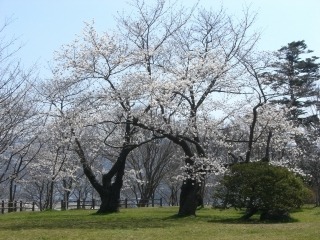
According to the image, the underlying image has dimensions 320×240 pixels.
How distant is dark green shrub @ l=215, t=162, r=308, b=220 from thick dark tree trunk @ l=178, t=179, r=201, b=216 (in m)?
1.66

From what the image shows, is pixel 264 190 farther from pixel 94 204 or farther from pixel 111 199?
pixel 94 204

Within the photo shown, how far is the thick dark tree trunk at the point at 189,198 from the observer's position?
66.0ft

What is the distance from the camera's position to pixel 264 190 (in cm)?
1811

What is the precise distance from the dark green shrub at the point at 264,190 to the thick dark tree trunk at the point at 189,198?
166cm

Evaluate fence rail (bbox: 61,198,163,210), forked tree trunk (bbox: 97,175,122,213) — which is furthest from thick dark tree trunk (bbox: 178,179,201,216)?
fence rail (bbox: 61,198,163,210)

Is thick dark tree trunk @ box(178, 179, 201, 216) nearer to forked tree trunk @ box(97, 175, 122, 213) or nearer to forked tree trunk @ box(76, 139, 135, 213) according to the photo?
forked tree trunk @ box(76, 139, 135, 213)

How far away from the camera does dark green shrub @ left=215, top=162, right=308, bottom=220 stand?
17.9 metres

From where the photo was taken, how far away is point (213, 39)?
22266 millimetres

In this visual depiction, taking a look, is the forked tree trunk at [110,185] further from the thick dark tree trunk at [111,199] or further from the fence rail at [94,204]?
the fence rail at [94,204]

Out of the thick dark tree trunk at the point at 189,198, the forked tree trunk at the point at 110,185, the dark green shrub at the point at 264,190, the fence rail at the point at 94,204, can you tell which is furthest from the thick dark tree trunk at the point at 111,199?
the fence rail at the point at 94,204

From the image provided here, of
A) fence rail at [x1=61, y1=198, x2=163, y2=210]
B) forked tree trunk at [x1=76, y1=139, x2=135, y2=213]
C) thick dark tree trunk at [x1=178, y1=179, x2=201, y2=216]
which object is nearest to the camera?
thick dark tree trunk at [x1=178, y1=179, x2=201, y2=216]

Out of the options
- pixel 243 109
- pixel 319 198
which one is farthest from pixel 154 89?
pixel 319 198

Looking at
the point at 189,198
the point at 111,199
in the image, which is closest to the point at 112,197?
the point at 111,199

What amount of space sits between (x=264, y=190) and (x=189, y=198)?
3491 mm
